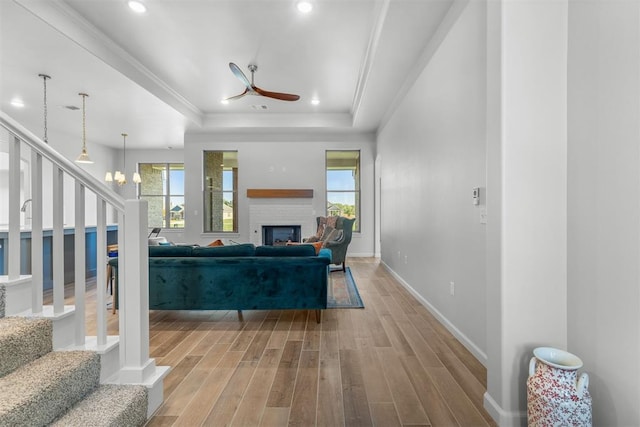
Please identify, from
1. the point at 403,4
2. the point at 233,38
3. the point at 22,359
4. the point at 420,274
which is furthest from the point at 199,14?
the point at 420,274

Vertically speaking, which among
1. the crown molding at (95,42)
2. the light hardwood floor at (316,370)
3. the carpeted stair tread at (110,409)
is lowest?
the light hardwood floor at (316,370)

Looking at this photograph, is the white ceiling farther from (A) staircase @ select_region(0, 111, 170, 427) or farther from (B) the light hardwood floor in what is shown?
(B) the light hardwood floor

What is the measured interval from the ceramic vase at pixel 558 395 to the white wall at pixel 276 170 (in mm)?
5628

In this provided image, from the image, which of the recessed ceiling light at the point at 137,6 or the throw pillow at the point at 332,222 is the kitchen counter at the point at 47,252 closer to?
the recessed ceiling light at the point at 137,6

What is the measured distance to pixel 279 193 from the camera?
266 inches

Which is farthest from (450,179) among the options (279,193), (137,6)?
(279,193)

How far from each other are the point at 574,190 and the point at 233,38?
3.64m

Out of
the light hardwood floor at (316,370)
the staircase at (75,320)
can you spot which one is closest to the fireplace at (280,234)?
the light hardwood floor at (316,370)

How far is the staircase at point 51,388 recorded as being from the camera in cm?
118

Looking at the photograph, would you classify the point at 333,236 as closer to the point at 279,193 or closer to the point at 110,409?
the point at 279,193

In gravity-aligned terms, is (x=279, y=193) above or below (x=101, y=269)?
above

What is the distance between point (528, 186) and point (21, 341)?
8.33 feet

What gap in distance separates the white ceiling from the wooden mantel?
178 cm

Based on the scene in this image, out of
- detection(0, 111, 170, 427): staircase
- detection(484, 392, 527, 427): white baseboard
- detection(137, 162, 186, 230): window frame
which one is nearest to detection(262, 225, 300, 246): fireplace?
detection(137, 162, 186, 230): window frame
